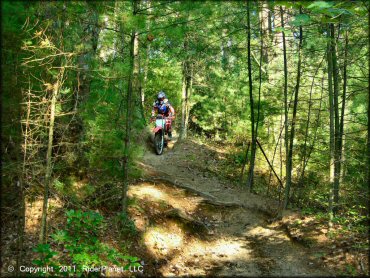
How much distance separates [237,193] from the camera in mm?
10336

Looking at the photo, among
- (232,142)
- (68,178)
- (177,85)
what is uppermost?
(177,85)

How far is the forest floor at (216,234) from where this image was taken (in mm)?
6352

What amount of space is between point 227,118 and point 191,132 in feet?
8.37

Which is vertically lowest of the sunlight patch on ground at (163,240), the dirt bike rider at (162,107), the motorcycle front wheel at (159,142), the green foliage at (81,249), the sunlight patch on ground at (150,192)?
the sunlight patch on ground at (163,240)

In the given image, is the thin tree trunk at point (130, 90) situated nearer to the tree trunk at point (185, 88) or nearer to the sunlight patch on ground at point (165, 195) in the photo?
the sunlight patch on ground at point (165, 195)

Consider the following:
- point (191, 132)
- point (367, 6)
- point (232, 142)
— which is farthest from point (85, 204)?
point (191, 132)

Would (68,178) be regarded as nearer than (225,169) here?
Yes

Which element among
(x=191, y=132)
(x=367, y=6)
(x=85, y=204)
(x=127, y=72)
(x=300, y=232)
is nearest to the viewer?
(x=367, y=6)

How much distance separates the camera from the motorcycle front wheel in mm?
12041

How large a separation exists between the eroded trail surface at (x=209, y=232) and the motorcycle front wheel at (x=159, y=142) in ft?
7.08

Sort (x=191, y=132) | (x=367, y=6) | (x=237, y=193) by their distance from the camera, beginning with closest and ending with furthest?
(x=367, y=6), (x=237, y=193), (x=191, y=132)

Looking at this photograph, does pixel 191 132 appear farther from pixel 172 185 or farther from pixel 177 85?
pixel 172 185

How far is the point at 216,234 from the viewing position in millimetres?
7898

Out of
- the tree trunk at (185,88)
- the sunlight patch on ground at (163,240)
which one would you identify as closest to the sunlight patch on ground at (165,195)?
the sunlight patch on ground at (163,240)
